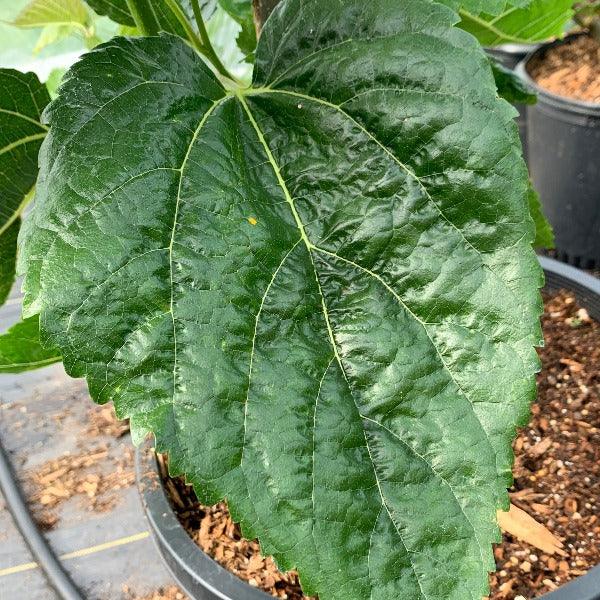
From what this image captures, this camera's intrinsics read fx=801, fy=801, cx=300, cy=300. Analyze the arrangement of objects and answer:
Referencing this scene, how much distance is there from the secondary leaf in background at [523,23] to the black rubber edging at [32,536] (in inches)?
31.7

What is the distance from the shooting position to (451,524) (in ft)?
1.67

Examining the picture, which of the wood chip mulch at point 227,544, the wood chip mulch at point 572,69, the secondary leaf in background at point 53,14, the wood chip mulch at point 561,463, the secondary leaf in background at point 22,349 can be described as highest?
the secondary leaf in background at point 53,14

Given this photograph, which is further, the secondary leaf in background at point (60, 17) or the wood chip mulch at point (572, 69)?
the wood chip mulch at point (572, 69)

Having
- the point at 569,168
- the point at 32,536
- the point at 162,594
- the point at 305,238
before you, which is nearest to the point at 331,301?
the point at 305,238

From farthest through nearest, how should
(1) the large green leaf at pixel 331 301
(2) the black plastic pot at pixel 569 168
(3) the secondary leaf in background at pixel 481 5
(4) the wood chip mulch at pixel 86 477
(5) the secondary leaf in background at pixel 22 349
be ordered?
(2) the black plastic pot at pixel 569 168 → (4) the wood chip mulch at pixel 86 477 → (5) the secondary leaf in background at pixel 22 349 → (3) the secondary leaf in background at pixel 481 5 → (1) the large green leaf at pixel 331 301

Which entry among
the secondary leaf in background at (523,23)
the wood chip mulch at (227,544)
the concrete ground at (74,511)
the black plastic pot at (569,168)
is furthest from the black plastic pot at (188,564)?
the black plastic pot at (569,168)

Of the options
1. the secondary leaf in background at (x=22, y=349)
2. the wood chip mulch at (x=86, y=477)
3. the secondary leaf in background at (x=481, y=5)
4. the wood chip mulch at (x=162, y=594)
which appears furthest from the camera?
the wood chip mulch at (x=86, y=477)

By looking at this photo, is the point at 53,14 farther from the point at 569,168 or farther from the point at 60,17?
the point at 569,168

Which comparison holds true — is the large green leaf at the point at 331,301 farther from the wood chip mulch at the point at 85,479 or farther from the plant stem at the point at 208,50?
the wood chip mulch at the point at 85,479

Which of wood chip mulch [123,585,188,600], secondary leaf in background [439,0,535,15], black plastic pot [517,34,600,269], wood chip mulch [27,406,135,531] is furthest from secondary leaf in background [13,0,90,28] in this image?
black plastic pot [517,34,600,269]

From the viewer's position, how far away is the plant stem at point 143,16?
64 cm

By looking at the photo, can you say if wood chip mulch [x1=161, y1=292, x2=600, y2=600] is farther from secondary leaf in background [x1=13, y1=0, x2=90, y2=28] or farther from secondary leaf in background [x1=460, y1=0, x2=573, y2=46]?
secondary leaf in background [x1=13, y1=0, x2=90, y2=28]

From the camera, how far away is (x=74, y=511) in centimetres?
111

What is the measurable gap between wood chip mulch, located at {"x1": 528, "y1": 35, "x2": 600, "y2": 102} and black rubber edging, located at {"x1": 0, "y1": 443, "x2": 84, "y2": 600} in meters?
1.27
